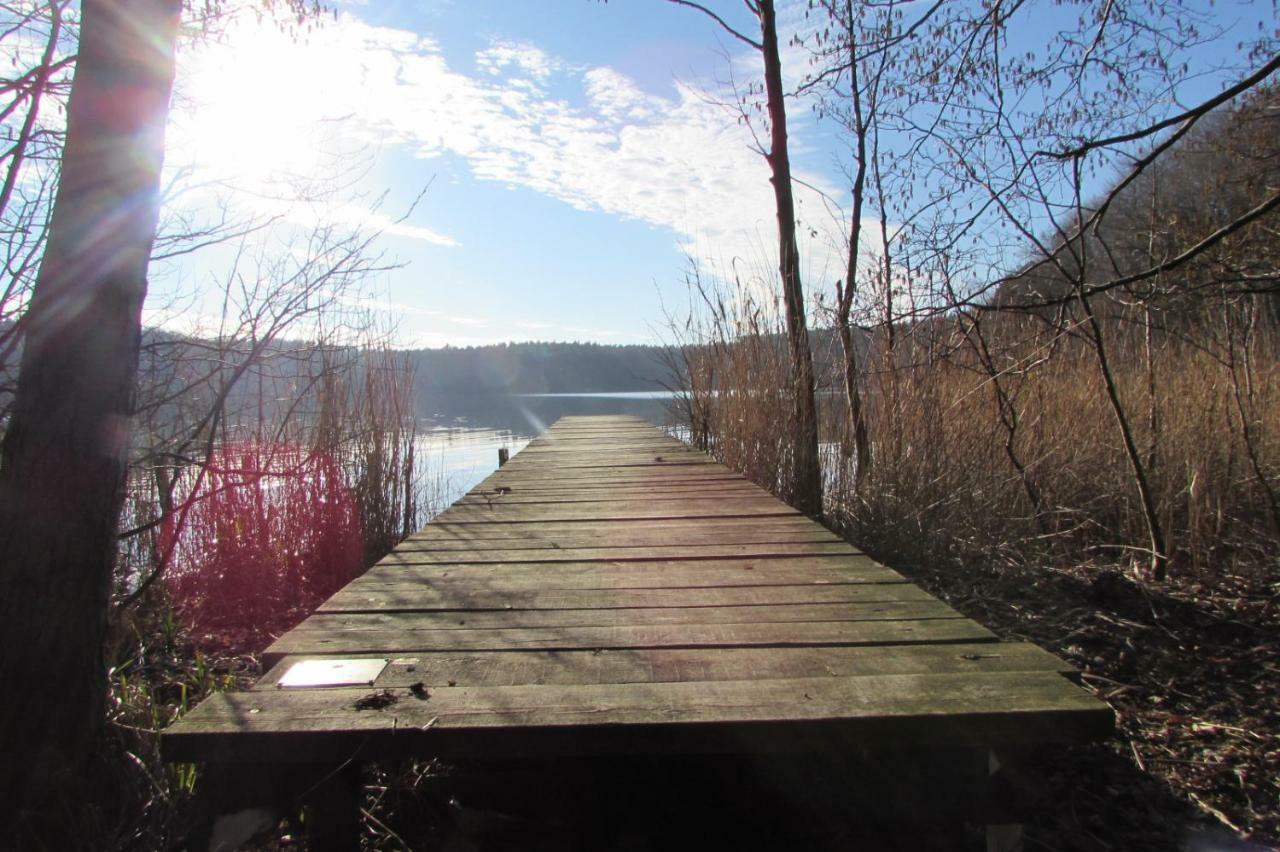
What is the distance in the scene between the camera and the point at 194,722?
3.77ft

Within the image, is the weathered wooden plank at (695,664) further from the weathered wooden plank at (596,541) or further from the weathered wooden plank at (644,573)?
the weathered wooden plank at (596,541)

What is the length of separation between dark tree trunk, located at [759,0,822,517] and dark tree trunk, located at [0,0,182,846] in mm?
3457

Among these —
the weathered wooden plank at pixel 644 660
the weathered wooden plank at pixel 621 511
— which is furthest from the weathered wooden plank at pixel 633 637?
the weathered wooden plank at pixel 621 511

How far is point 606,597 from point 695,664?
1.65 ft

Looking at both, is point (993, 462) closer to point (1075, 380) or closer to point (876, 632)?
point (1075, 380)

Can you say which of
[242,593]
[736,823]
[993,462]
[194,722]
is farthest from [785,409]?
[194,722]

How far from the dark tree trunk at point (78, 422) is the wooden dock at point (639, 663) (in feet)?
1.59

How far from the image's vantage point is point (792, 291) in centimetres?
493

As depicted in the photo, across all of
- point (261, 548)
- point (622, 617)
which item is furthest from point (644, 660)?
point (261, 548)

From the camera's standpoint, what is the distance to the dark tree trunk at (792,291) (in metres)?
4.51

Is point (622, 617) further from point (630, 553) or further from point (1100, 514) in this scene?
point (1100, 514)

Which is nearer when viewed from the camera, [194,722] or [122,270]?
[194,722]

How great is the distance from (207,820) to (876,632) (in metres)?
1.20

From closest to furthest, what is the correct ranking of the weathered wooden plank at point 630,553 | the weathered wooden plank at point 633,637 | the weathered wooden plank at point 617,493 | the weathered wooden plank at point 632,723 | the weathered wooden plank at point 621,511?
the weathered wooden plank at point 632,723 < the weathered wooden plank at point 633,637 < the weathered wooden plank at point 630,553 < the weathered wooden plank at point 621,511 < the weathered wooden plank at point 617,493
